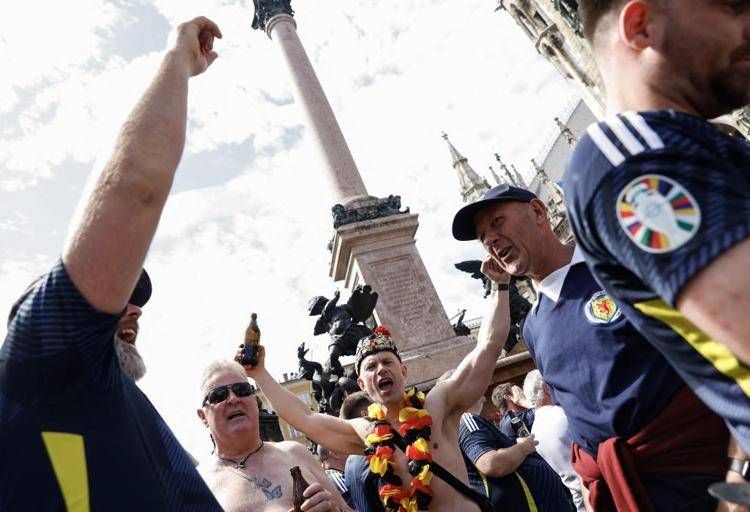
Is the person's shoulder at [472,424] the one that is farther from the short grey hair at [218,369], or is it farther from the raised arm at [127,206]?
the raised arm at [127,206]

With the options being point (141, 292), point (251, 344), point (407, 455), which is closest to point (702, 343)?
point (141, 292)

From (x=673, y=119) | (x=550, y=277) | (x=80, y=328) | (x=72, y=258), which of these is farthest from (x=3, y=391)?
(x=550, y=277)

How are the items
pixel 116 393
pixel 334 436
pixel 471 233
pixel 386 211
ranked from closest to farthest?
1. pixel 116 393
2. pixel 471 233
3. pixel 334 436
4. pixel 386 211

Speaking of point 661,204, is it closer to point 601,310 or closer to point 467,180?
point 601,310

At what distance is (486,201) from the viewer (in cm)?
290

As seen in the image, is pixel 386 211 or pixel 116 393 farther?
pixel 386 211

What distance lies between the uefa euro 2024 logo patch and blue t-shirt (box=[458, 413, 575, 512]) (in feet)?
10.8

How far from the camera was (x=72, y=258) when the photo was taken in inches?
50.6

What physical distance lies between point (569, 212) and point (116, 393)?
123 centimetres

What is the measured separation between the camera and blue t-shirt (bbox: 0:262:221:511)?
131cm

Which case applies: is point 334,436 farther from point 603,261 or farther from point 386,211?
point 386,211

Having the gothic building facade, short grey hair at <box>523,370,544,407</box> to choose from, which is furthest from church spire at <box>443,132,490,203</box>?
short grey hair at <box>523,370,544,407</box>

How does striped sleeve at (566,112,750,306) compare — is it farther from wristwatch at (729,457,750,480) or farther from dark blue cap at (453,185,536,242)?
dark blue cap at (453,185,536,242)

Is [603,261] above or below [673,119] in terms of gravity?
below
